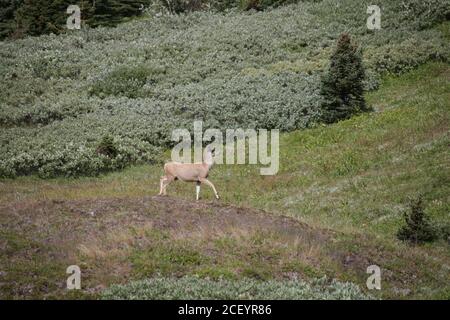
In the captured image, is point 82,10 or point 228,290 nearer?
point 228,290

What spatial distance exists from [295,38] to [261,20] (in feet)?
24.2

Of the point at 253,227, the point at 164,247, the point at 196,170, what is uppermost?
the point at 196,170

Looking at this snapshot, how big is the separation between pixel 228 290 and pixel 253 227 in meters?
3.99

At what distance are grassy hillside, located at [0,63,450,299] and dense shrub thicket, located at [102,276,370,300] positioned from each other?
4cm

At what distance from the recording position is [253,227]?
16.3 m

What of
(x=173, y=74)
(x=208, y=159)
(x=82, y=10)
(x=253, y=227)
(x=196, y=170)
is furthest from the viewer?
(x=82, y=10)

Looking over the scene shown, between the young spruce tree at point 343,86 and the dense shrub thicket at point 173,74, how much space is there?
1101 millimetres

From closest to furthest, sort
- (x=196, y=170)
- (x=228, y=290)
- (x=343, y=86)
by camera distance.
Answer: (x=228, y=290)
(x=196, y=170)
(x=343, y=86)

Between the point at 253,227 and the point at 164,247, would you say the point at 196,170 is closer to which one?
the point at 253,227

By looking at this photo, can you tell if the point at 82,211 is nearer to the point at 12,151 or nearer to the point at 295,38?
the point at 12,151

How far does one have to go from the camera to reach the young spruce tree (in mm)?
31938

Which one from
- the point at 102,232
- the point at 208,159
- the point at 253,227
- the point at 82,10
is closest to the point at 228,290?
the point at 253,227

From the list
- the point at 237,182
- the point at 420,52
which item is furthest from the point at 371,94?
the point at 237,182
